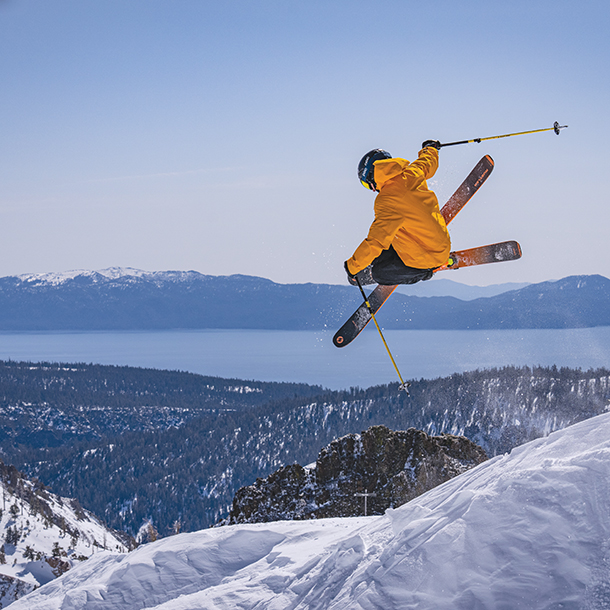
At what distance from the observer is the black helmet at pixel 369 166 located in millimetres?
5188

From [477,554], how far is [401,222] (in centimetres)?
308

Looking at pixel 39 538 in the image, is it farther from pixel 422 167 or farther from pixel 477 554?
pixel 477 554

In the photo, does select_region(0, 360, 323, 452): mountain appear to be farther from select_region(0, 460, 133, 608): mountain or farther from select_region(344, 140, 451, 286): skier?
select_region(344, 140, 451, 286): skier

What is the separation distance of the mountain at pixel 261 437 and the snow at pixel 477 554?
9311cm

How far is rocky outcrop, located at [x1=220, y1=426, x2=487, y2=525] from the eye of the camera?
20.5 m

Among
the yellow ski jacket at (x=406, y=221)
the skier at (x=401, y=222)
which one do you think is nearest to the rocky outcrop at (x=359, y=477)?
the skier at (x=401, y=222)

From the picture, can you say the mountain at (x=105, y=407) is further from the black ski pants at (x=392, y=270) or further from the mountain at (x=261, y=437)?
the black ski pants at (x=392, y=270)

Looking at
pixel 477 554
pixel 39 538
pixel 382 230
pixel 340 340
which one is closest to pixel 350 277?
pixel 382 230

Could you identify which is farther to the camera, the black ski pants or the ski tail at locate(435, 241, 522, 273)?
the ski tail at locate(435, 241, 522, 273)

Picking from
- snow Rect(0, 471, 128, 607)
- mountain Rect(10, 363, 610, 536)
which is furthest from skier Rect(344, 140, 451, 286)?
mountain Rect(10, 363, 610, 536)

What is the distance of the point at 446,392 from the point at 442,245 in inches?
4673

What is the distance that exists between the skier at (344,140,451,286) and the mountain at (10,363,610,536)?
307 ft

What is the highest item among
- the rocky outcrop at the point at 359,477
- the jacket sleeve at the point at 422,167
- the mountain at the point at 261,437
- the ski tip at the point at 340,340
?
the jacket sleeve at the point at 422,167

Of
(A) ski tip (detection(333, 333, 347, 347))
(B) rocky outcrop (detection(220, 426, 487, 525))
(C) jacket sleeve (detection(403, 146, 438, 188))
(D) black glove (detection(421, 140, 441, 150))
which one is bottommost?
(B) rocky outcrop (detection(220, 426, 487, 525))
